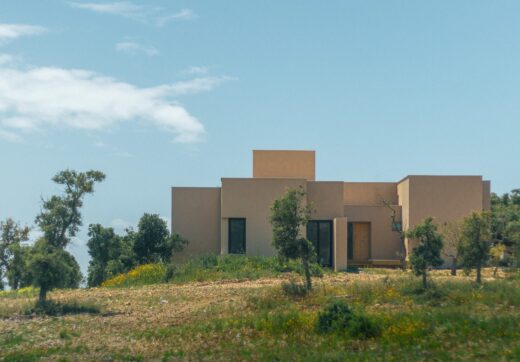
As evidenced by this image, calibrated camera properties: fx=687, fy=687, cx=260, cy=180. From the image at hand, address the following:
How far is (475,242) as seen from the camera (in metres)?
22.9

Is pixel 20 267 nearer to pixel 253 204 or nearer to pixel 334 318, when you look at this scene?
pixel 334 318

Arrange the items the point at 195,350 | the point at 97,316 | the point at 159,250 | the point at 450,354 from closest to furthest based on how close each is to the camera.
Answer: the point at 450,354, the point at 195,350, the point at 97,316, the point at 159,250

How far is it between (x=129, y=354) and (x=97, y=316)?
16.5ft

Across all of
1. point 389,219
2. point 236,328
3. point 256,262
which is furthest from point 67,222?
point 389,219

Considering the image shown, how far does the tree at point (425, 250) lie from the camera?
2075cm

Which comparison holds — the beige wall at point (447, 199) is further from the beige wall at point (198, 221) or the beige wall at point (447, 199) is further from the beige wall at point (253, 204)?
the beige wall at point (198, 221)

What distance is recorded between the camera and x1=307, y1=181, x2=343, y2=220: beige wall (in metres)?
34.9

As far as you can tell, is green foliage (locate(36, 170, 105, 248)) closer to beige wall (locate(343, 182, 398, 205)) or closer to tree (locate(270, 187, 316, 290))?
tree (locate(270, 187, 316, 290))

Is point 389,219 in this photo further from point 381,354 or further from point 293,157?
point 381,354

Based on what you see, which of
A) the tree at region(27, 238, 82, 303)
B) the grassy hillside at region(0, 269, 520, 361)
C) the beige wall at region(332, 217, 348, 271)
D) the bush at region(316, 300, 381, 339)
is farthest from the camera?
the beige wall at region(332, 217, 348, 271)

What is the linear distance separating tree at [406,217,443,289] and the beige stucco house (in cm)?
1175

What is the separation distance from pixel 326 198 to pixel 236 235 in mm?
4958

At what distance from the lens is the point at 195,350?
49.3 feet

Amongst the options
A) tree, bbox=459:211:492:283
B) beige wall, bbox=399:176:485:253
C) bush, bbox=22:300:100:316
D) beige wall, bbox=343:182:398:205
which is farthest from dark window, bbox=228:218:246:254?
bush, bbox=22:300:100:316
